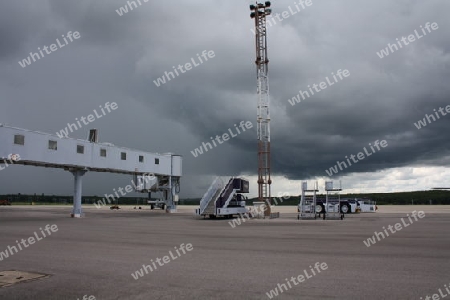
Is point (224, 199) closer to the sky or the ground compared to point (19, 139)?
closer to the ground

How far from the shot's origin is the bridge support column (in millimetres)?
40188

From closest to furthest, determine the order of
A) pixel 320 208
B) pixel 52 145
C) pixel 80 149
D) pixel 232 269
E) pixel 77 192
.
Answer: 1. pixel 232 269
2. pixel 52 145
3. pixel 80 149
4. pixel 77 192
5. pixel 320 208

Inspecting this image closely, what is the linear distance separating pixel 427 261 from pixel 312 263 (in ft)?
11.5

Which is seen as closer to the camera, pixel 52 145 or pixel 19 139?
pixel 19 139

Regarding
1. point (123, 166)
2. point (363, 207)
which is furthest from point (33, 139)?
point (363, 207)

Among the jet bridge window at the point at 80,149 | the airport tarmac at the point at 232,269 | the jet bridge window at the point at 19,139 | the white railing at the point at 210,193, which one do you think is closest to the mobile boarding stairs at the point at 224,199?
the white railing at the point at 210,193

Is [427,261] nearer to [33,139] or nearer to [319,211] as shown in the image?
[33,139]

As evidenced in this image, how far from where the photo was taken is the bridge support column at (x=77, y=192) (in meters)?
40.2

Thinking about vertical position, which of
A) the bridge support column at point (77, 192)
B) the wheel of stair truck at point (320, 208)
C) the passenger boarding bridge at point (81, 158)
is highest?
the passenger boarding bridge at point (81, 158)

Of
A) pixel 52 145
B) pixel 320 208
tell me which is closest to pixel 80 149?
pixel 52 145

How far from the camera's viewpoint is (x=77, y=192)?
40.2 metres

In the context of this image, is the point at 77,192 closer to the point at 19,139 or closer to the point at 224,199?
the point at 19,139

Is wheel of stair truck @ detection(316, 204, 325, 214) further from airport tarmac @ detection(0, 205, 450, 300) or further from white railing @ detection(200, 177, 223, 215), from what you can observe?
airport tarmac @ detection(0, 205, 450, 300)

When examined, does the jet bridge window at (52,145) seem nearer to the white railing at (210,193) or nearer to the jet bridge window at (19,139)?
the jet bridge window at (19,139)
